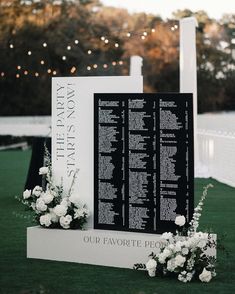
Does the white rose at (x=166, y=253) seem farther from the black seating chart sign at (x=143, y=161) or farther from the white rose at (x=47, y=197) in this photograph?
the white rose at (x=47, y=197)

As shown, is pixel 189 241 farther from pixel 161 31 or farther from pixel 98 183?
pixel 161 31

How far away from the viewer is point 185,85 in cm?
2008

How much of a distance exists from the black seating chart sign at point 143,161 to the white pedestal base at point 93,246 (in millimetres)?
154

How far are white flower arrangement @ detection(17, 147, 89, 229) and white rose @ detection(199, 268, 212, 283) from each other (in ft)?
5.34

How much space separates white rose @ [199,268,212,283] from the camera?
8062 mm

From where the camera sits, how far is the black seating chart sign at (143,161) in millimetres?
8641

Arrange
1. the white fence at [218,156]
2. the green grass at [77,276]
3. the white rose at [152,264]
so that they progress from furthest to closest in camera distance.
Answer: the white fence at [218,156] → the white rose at [152,264] → the green grass at [77,276]

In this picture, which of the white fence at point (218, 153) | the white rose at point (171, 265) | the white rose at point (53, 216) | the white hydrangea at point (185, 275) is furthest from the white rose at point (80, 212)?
the white fence at point (218, 153)

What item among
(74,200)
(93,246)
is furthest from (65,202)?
(93,246)

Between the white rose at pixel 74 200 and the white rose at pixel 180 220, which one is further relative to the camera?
the white rose at pixel 74 200

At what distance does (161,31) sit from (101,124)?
41.0m

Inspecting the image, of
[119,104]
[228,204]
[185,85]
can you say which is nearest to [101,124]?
[119,104]

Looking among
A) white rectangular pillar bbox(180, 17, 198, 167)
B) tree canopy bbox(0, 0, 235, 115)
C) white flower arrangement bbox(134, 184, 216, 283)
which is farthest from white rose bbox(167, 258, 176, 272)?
tree canopy bbox(0, 0, 235, 115)

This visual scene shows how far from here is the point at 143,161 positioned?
8.91m
